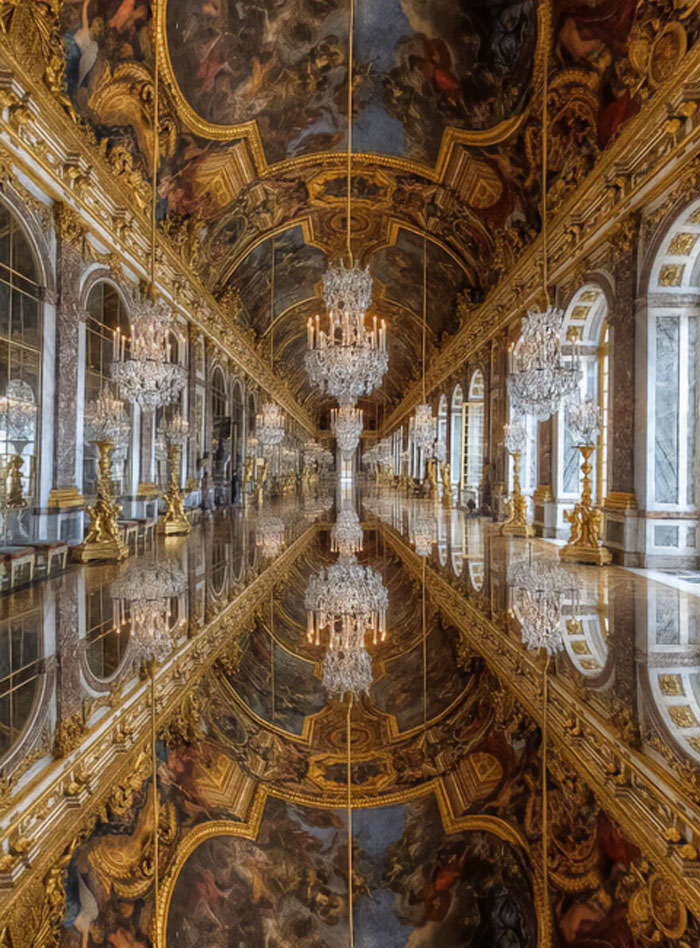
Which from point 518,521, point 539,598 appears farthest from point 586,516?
point 518,521

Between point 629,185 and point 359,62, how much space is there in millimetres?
5192

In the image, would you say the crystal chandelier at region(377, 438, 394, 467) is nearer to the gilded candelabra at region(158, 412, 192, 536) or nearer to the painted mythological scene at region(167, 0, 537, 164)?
the gilded candelabra at region(158, 412, 192, 536)

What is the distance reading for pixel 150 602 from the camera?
4.91 metres

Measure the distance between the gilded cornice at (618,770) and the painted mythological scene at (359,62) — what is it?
9.01 m

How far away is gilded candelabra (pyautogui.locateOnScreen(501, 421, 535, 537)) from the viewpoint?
11383mm

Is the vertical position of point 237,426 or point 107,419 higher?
point 237,426

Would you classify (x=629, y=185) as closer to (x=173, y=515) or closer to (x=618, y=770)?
(x=618, y=770)

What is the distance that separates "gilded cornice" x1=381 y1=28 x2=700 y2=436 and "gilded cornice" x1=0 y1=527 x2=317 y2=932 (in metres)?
7.21

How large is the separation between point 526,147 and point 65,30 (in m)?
7.28

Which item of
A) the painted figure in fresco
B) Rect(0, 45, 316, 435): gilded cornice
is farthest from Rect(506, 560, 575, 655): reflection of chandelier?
Rect(0, 45, 316, 435): gilded cornice

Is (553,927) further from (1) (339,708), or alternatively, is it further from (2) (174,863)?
(1) (339,708)

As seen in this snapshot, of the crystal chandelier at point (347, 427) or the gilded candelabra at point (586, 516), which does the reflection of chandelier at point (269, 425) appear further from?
the gilded candelabra at point (586, 516)

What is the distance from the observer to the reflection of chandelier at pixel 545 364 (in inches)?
305

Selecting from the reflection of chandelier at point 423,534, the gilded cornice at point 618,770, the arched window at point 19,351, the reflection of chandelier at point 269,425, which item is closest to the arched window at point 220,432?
the reflection of chandelier at point 269,425
